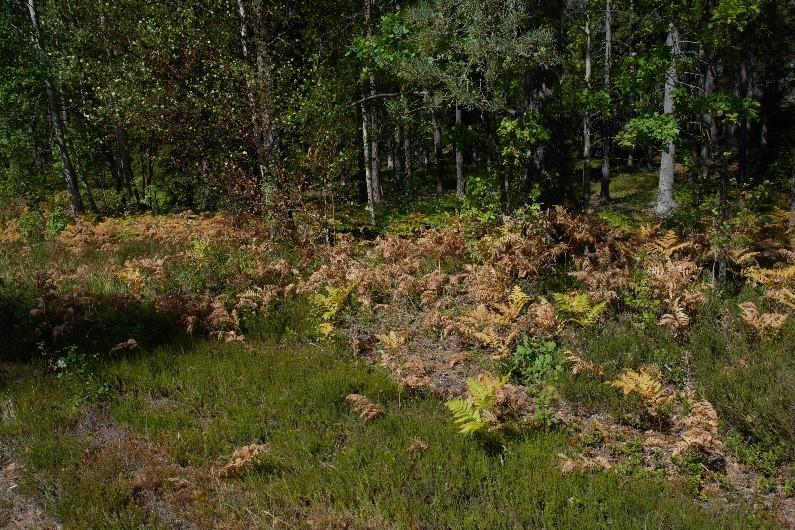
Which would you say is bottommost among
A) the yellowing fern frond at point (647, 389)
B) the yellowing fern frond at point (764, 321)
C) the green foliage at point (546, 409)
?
the green foliage at point (546, 409)

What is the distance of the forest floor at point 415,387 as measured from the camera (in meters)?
4.63

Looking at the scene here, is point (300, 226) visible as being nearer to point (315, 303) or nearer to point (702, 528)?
point (315, 303)

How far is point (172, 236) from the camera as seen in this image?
1409 cm

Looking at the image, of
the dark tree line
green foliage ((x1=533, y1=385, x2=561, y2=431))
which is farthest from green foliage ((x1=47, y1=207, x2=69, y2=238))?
green foliage ((x1=533, y1=385, x2=561, y2=431))

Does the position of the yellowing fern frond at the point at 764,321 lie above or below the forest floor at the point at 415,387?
above

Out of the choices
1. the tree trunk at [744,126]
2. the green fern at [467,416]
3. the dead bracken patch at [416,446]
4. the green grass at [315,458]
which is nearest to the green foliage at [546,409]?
the green grass at [315,458]

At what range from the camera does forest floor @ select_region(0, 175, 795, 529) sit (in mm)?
4629

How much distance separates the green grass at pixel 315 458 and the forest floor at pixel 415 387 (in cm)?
2

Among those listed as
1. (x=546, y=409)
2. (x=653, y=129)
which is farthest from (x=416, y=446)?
(x=653, y=129)

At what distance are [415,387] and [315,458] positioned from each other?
1.61 m

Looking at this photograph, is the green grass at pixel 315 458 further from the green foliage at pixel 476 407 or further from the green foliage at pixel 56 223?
the green foliage at pixel 56 223

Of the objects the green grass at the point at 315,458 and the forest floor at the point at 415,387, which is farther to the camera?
the forest floor at the point at 415,387

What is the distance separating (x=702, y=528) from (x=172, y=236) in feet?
42.9

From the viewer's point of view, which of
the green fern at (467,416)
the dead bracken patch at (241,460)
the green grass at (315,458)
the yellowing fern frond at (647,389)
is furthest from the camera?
the yellowing fern frond at (647,389)
